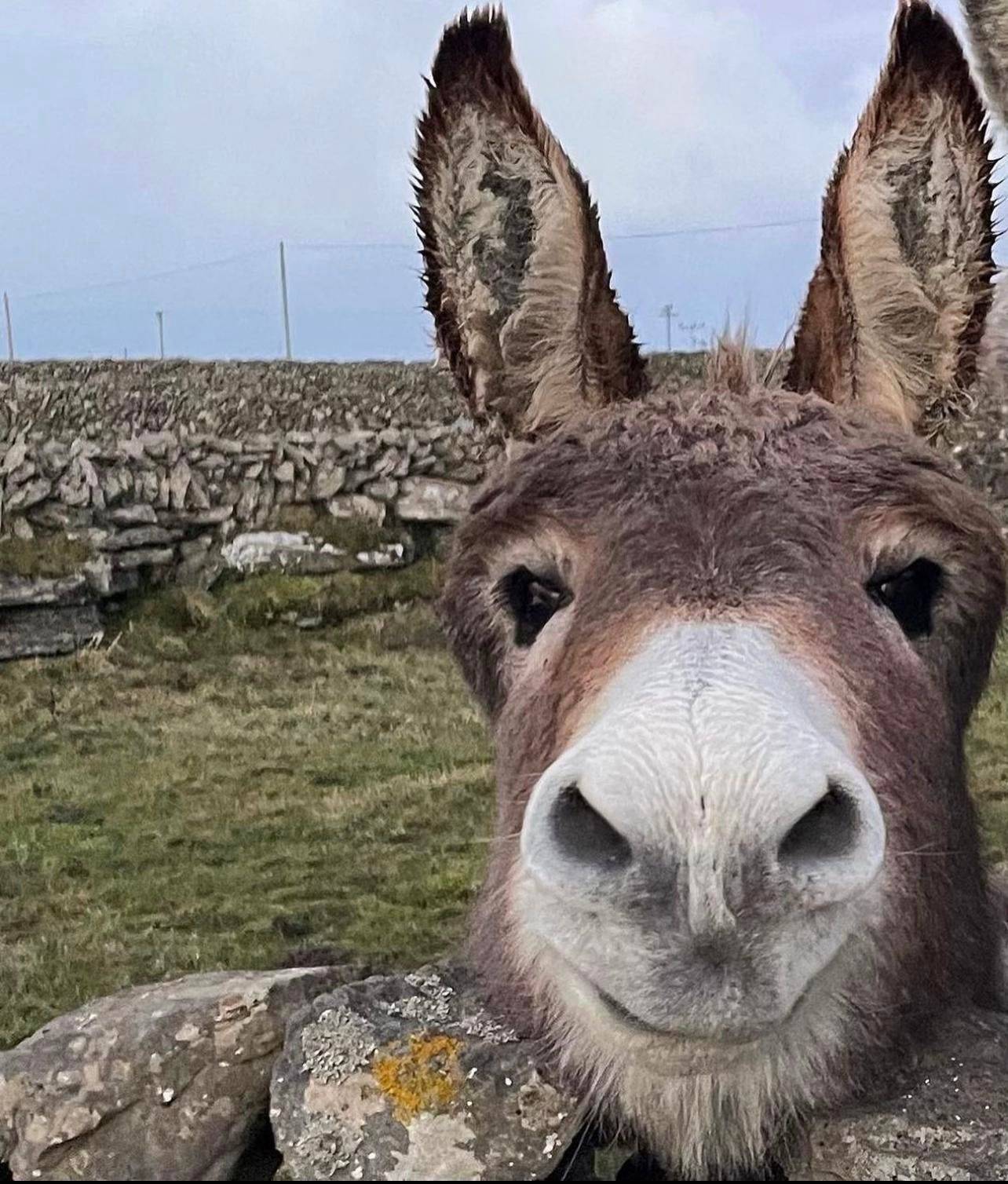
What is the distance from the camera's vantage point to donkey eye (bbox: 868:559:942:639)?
2.04 m

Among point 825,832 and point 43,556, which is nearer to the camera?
point 825,832

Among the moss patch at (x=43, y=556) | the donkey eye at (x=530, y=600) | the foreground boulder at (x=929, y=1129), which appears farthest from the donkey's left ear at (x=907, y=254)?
the moss patch at (x=43, y=556)

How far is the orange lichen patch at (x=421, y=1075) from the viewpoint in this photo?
210 cm

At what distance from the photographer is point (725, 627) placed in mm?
1699

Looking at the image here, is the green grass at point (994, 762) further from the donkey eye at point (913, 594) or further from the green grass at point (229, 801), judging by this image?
the donkey eye at point (913, 594)

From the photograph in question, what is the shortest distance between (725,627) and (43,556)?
33.9ft

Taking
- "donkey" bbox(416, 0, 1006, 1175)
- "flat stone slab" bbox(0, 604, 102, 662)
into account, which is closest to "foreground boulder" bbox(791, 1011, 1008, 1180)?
"donkey" bbox(416, 0, 1006, 1175)

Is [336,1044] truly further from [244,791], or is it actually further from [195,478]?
[195,478]

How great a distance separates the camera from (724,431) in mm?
2100

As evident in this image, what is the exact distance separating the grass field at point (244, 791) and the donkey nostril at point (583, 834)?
3.26 metres

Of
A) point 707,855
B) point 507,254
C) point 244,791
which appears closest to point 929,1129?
point 707,855

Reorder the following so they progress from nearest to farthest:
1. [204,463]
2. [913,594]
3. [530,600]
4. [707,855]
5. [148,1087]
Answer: [707,855], [913,594], [530,600], [148,1087], [204,463]

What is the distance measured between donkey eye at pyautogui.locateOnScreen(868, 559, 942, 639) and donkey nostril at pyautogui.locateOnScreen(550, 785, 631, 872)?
0.76 meters

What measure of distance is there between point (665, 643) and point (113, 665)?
9372 mm
